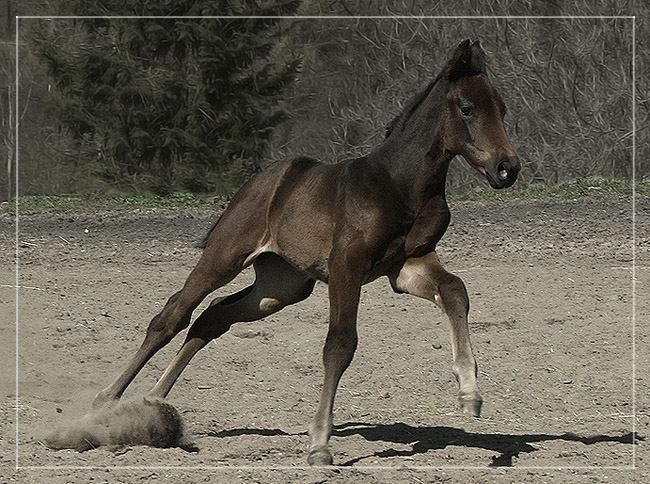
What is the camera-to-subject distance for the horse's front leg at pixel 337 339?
5.59 meters

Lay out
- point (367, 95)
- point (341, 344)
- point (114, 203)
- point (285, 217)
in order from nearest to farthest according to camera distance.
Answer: point (341, 344) < point (285, 217) < point (114, 203) < point (367, 95)

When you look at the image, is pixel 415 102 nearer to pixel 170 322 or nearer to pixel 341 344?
pixel 341 344

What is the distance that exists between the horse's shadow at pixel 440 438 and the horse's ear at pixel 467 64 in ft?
6.64

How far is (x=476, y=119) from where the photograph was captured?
547 centimetres

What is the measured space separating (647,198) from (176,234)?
5708mm

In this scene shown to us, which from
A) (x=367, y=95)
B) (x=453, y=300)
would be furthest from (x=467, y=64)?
(x=367, y=95)

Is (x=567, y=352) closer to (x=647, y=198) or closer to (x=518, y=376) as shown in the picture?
(x=518, y=376)

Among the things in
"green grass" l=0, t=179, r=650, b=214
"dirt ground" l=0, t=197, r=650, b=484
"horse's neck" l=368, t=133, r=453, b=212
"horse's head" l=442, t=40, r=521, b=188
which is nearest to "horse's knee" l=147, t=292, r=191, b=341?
"dirt ground" l=0, t=197, r=650, b=484

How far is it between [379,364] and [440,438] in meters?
2.08

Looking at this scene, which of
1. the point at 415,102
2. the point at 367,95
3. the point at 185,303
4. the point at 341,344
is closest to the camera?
the point at 341,344

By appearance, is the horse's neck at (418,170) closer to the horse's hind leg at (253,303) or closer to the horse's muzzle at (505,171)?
the horse's muzzle at (505,171)

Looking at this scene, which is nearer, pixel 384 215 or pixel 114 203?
pixel 384 215

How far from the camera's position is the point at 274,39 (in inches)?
710

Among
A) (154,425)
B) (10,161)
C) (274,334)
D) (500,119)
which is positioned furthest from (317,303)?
(10,161)
